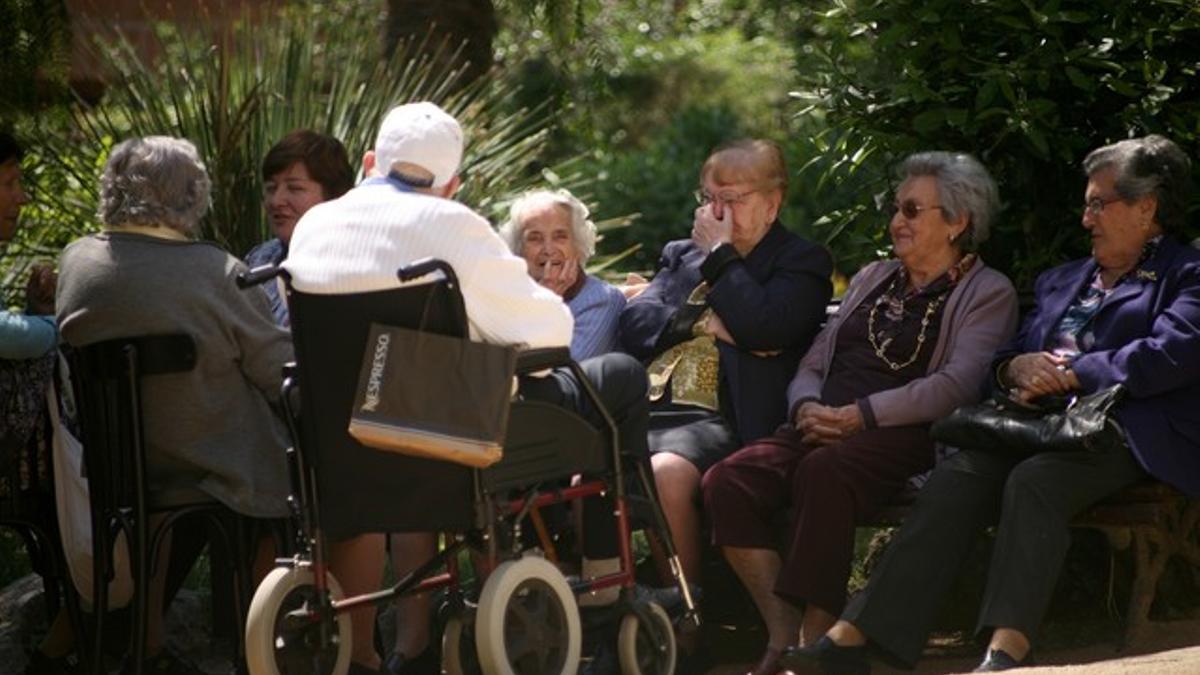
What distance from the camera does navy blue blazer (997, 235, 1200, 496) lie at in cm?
642

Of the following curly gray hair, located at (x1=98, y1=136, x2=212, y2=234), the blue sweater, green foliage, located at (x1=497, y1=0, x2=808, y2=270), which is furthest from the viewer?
green foliage, located at (x1=497, y1=0, x2=808, y2=270)

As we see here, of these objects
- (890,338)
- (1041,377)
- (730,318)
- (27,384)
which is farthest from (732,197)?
(27,384)

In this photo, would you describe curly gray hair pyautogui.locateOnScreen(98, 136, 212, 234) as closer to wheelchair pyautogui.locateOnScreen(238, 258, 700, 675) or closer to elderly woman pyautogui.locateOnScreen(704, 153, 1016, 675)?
wheelchair pyautogui.locateOnScreen(238, 258, 700, 675)

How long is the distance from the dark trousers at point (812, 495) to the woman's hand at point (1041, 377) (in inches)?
14.8

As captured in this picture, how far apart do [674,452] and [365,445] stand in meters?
1.47

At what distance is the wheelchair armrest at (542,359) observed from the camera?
6.01 m

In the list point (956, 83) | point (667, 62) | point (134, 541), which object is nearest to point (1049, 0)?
point (956, 83)

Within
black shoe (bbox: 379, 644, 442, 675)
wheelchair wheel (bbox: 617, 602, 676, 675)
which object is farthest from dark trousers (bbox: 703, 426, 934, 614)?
black shoe (bbox: 379, 644, 442, 675)

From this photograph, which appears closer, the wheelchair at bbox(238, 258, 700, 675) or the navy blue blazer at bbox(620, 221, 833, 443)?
the wheelchair at bbox(238, 258, 700, 675)

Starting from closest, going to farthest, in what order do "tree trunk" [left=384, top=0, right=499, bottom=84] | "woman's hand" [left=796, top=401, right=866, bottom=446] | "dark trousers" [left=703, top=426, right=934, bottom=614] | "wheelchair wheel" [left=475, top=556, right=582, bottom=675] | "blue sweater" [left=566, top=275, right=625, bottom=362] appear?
"wheelchair wheel" [left=475, top=556, right=582, bottom=675] → "dark trousers" [left=703, top=426, right=934, bottom=614] → "woman's hand" [left=796, top=401, right=866, bottom=446] → "blue sweater" [left=566, top=275, right=625, bottom=362] → "tree trunk" [left=384, top=0, right=499, bottom=84]

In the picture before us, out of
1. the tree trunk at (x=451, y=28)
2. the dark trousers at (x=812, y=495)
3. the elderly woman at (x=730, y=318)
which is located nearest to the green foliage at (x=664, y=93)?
the tree trunk at (x=451, y=28)

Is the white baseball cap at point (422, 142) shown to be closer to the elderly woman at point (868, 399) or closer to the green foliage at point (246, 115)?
the elderly woman at point (868, 399)

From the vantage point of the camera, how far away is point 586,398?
666 cm

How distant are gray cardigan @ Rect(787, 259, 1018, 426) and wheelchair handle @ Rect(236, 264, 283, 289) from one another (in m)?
1.88
